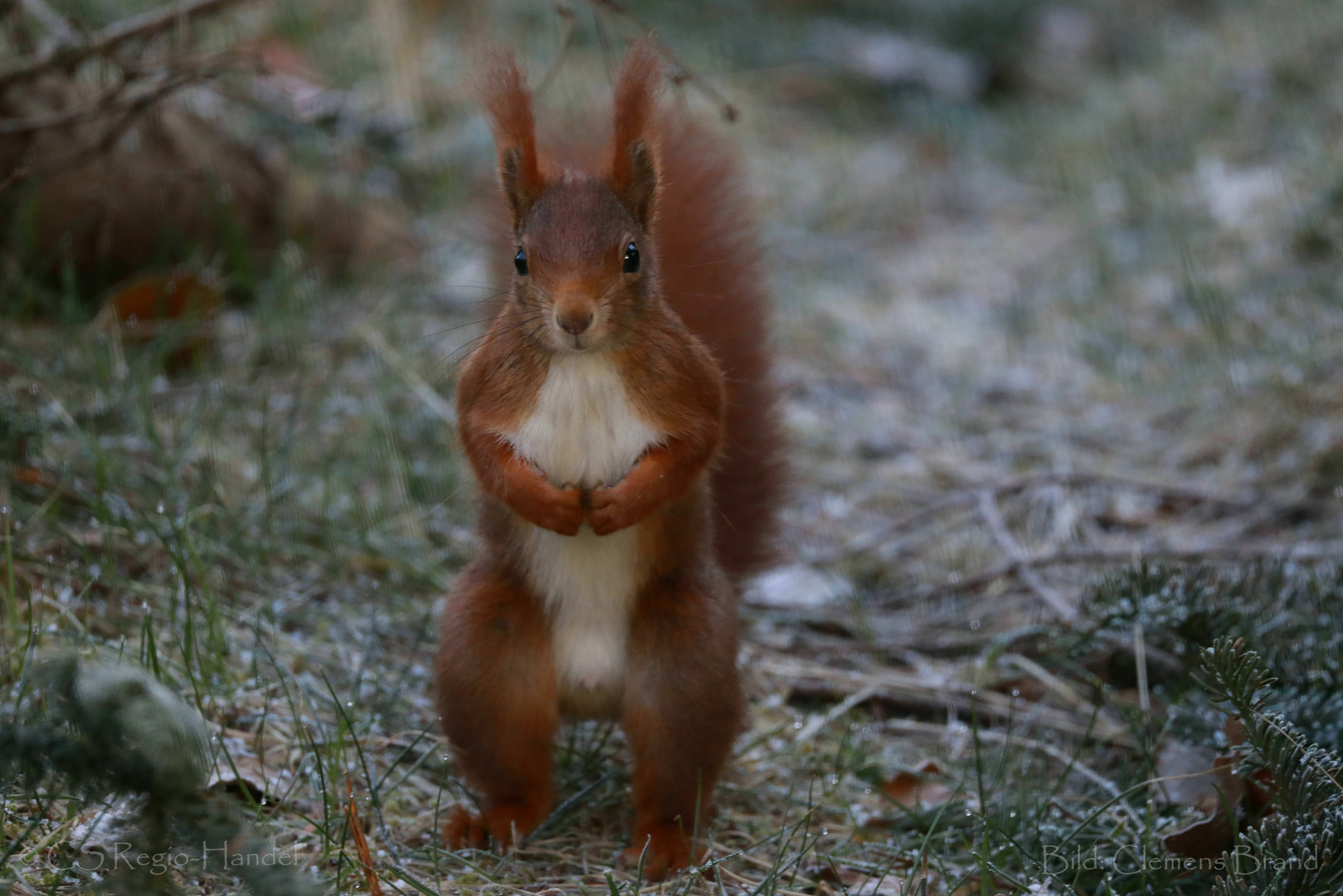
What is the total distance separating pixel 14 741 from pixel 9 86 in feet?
7.57

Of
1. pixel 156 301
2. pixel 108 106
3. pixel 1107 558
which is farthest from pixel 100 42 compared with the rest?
pixel 1107 558

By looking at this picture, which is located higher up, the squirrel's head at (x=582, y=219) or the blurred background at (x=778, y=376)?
the squirrel's head at (x=582, y=219)

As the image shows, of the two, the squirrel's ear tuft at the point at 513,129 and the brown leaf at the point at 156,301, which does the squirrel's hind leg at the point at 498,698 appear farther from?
the brown leaf at the point at 156,301

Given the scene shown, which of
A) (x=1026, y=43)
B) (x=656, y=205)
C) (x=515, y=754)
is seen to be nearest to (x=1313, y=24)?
(x=1026, y=43)

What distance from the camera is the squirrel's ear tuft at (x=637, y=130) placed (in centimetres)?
166

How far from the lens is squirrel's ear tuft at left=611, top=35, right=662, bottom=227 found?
5.44 ft

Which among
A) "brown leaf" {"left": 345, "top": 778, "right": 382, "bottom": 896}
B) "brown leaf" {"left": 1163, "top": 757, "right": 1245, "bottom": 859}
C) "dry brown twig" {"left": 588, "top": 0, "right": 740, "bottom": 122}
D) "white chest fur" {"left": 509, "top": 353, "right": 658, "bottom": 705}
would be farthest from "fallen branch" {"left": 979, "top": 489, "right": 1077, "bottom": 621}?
"brown leaf" {"left": 345, "top": 778, "right": 382, "bottom": 896}

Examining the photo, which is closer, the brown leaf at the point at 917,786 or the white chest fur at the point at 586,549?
the white chest fur at the point at 586,549

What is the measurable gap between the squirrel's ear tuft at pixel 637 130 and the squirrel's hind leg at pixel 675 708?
531 mm

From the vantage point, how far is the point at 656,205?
5.88 feet

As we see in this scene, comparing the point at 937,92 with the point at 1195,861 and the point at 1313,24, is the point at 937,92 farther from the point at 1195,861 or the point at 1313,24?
the point at 1195,861

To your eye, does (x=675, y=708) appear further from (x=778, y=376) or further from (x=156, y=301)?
(x=156, y=301)

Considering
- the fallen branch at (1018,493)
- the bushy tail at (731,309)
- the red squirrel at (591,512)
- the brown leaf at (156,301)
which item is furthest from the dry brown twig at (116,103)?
the fallen branch at (1018,493)

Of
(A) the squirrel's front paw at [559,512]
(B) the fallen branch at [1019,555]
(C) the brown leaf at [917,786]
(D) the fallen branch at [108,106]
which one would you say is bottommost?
(C) the brown leaf at [917,786]
